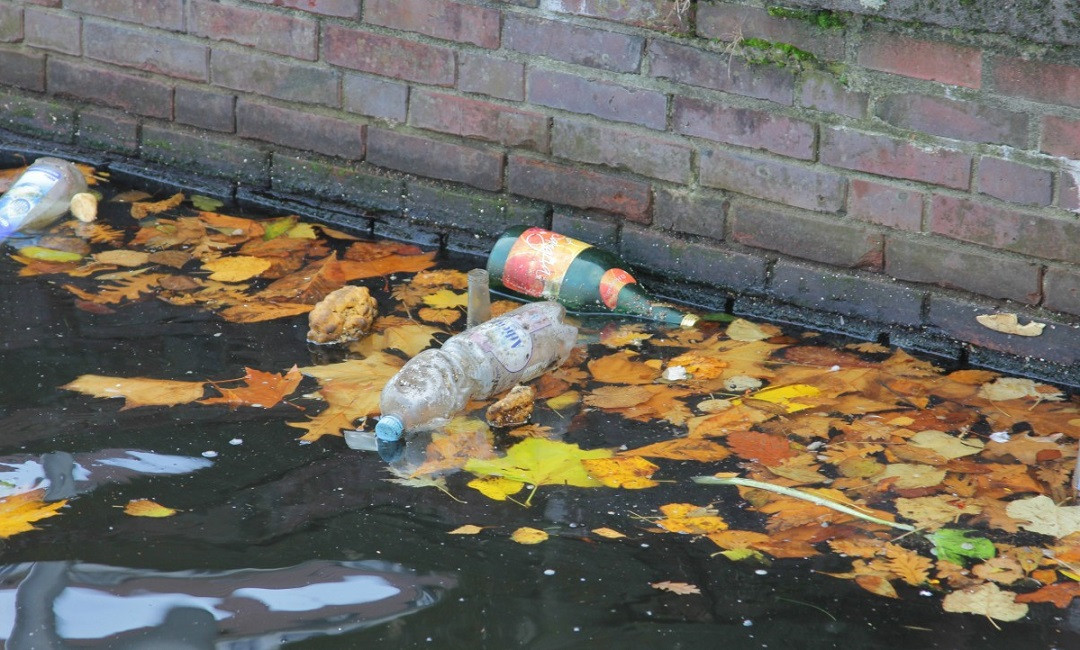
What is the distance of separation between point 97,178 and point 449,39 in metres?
1.25

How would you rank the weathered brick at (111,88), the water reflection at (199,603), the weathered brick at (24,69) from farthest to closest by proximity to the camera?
the weathered brick at (24,69)
the weathered brick at (111,88)
the water reflection at (199,603)

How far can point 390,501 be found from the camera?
2184mm

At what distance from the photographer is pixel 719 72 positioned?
2861 millimetres

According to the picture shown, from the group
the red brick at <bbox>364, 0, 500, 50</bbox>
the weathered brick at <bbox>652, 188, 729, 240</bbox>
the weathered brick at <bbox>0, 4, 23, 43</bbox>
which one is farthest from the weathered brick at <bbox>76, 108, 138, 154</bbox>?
the weathered brick at <bbox>652, 188, 729, 240</bbox>

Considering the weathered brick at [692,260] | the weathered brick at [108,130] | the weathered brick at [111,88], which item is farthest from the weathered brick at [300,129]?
the weathered brick at [692,260]

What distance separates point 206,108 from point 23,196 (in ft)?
1.86

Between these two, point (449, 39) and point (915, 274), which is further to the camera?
point (449, 39)

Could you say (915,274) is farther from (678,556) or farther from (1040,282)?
(678,556)

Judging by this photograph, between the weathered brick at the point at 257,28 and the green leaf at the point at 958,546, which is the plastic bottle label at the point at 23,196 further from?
the green leaf at the point at 958,546

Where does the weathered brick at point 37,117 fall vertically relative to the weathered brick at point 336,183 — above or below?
above

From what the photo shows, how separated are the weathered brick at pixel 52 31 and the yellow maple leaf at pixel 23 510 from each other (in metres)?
1.95

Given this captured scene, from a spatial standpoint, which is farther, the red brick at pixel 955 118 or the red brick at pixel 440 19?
the red brick at pixel 440 19

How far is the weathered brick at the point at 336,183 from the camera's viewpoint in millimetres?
3404

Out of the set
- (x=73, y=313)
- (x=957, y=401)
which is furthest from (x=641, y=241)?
(x=73, y=313)
